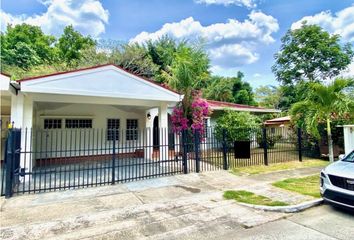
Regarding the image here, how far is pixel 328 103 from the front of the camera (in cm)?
1088

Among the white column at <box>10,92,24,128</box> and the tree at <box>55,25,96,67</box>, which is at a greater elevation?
the tree at <box>55,25,96,67</box>

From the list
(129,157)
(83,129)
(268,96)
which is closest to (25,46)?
(83,129)

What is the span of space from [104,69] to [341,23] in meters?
16.7

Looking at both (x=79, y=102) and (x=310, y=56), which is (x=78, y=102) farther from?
(x=310, y=56)

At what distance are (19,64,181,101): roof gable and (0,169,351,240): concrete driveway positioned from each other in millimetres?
3630

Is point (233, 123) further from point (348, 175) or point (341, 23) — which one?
point (341, 23)

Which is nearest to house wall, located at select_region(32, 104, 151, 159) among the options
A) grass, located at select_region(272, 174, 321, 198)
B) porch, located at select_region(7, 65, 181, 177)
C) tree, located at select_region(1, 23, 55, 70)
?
porch, located at select_region(7, 65, 181, 177)

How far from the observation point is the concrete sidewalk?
4.14m

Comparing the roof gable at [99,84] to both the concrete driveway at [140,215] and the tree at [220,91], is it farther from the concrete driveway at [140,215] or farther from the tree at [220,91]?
the tree at [220,91]

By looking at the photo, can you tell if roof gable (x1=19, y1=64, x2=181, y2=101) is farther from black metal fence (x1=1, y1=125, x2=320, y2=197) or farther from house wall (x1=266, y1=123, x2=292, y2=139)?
house wall (x1=266, y1=123, x2=292, y2=139)

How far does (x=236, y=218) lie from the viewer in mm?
4750

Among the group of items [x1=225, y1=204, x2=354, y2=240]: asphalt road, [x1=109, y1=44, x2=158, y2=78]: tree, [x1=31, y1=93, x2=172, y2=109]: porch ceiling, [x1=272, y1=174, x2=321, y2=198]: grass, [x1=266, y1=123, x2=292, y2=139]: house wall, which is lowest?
[x1=225, y1=204, x2=354, y2=240]: asphalt road

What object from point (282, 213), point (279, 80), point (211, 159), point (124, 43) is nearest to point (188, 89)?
point (211, 159)

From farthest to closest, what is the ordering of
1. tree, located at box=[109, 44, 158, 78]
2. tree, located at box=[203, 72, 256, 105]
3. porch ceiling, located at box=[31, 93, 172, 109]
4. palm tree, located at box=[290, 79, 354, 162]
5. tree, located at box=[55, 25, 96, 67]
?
1. tree, located at box=[55, 25, 96, 67]
2. tree, located at box=[203, 72, 256, 105]
3. tree, located at box=[109, 44, 158, 78]
4. palm tree, located at box=[290, 79, 354, 162]
5. porch ceiling, located at box=[31, 93, 172, 109]
